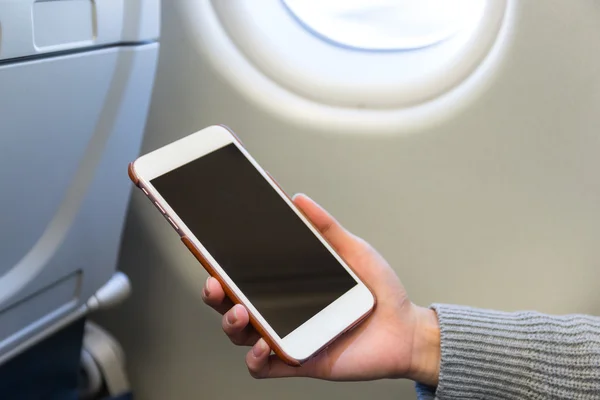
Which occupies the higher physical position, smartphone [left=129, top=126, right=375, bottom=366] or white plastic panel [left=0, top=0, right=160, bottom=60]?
white plastic panel [left=0, top=0, right=160, bottom=60]

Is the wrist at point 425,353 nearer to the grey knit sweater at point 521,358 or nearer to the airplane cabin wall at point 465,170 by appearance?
the grey knit sweater at point 521,358

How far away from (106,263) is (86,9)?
29 cm

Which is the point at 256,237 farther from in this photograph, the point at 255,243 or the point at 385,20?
the point at 385,20

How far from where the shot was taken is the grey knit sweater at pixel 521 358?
1.62ft

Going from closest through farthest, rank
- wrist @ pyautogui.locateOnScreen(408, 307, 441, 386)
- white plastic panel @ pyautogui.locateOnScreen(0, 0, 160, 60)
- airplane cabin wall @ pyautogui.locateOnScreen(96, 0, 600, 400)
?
1. white plastic panel @ pyautogui.locateOnScreen(0, 0, 160, 60)
2. wrist @ pyautogui.locateOnScreen(408, 307, 441, 386)
3. airplane cabin wall @ pyautogui.locateOnScreen(96, 0, 600, 400)

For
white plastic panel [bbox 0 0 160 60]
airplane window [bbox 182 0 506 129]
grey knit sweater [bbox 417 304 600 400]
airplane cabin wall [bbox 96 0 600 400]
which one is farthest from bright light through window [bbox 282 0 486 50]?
grey knit sweater [bbox 417 304 600 400]

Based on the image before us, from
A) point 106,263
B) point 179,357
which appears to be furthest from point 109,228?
point 179,357

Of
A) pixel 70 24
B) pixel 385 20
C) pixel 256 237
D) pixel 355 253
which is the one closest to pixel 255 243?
pixel 256 237

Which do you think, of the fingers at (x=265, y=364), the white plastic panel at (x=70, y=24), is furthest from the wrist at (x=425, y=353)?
the white plastic panel at (x=70, y=24)

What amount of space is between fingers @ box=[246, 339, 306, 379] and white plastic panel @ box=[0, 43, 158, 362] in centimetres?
24

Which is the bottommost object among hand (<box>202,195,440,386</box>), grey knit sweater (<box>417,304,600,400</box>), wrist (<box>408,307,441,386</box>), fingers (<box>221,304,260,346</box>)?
grey knit sweater (<box>417,304,600,400</box>)

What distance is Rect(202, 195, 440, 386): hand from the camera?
0.49m

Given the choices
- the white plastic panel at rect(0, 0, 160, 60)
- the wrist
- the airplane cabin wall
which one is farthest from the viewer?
the airplane cabin wall

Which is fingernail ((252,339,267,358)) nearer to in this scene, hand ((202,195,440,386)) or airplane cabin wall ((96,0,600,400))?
hand ((202,195,440,386))
